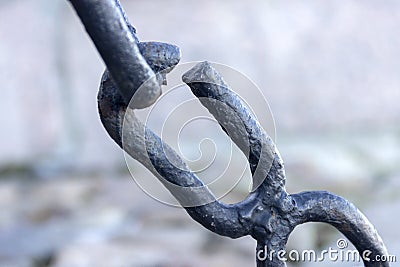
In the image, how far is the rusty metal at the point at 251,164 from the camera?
0.29 meters

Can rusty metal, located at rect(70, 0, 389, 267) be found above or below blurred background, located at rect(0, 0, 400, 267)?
below

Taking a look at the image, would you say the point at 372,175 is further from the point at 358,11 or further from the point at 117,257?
the point at 117,257

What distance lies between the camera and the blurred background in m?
1.07

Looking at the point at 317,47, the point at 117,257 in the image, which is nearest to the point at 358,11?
the point at 317,47

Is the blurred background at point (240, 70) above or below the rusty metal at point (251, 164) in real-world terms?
above

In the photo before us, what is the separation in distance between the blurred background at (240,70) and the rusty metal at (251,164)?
678 mm

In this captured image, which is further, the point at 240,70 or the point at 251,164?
the point at 240,70

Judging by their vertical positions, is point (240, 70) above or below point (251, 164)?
above

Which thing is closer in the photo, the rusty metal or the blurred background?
the rusty metal

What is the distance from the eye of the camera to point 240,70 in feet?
3.68

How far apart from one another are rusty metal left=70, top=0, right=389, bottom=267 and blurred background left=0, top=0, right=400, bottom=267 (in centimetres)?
68

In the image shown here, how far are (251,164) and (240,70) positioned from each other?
2.68ft

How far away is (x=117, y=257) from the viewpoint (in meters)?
0.76

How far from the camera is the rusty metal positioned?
11.2 inches
